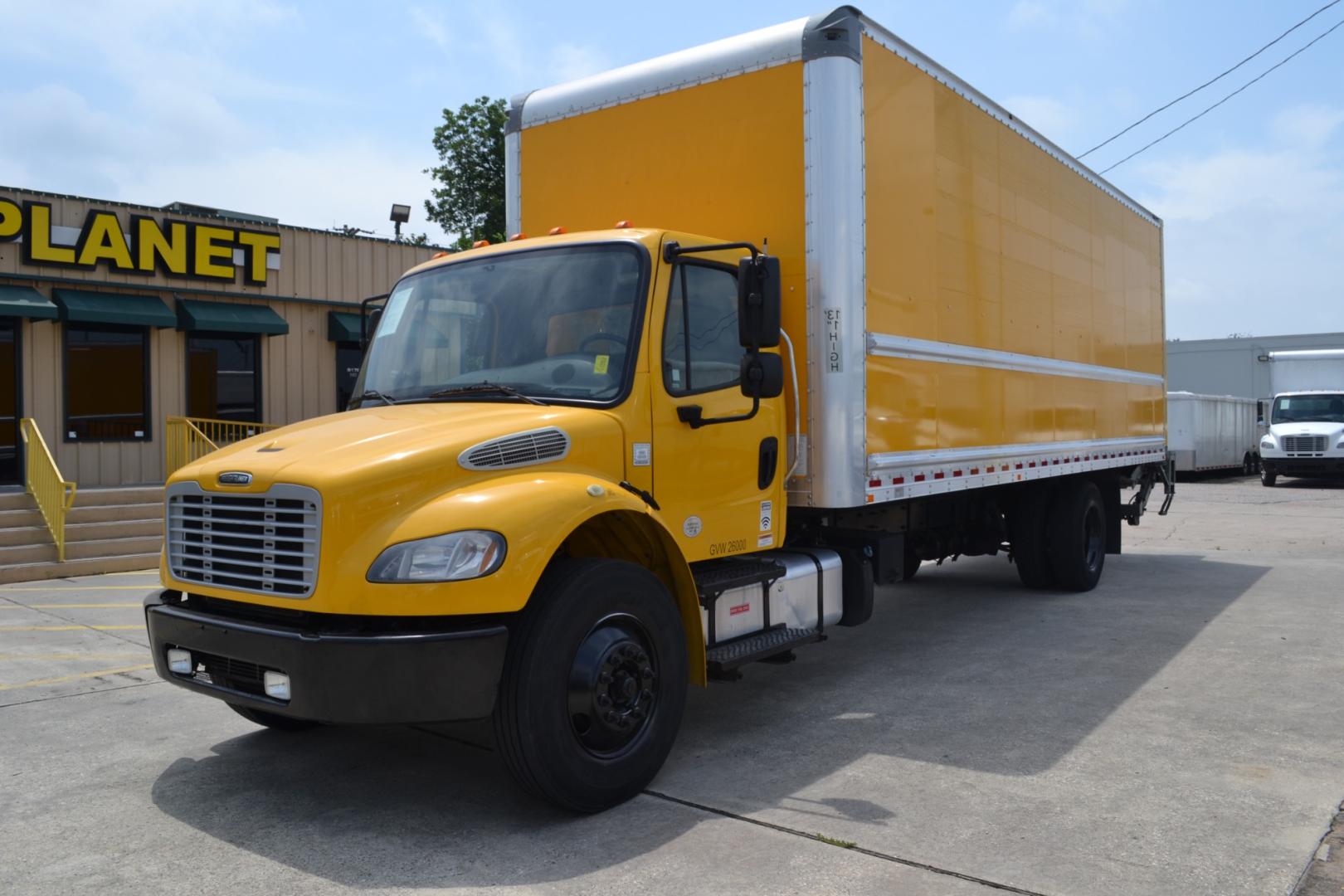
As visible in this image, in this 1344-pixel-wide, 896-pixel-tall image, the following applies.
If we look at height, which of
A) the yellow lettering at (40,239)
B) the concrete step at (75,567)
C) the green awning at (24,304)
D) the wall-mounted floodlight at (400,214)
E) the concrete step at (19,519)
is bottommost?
the concrete step at (75,567)

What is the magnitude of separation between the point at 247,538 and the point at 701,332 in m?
2.34

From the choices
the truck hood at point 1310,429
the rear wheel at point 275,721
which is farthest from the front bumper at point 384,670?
the truck hood at point 1310,429

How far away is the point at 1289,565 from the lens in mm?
12523

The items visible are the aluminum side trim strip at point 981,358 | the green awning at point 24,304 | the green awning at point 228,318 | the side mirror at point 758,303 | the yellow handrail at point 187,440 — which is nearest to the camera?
the side mirror at point 758,303

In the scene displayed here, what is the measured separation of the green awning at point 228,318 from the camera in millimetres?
17859

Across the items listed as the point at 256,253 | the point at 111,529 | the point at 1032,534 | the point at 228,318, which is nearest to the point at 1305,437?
the point at 1032,534

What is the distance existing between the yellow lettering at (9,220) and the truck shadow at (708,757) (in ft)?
44.2

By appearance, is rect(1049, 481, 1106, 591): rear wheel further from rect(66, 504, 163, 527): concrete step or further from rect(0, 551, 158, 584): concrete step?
rect(66, 504, 163, 527): concrete step

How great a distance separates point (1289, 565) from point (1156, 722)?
801 centimetres

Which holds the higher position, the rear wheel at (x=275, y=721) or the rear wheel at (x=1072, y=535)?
the rear wheel at (x=1072, y=535)

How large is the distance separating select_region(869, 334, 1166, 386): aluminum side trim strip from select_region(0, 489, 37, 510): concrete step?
1305cm

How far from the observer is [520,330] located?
5305 mm

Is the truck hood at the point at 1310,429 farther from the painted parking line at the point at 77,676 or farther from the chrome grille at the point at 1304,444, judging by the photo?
the painted parking line at the point at 77,676

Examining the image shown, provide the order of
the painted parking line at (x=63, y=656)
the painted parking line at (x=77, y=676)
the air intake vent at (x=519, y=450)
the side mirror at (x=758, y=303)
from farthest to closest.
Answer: the painted parking line at (x=63, y=656) → the painted parking line at (x=77, y=676) → the side mirror at (x=758, y=303) → the air intake vent at (x=519, y=450)
